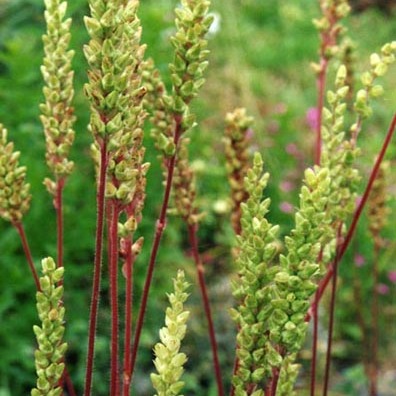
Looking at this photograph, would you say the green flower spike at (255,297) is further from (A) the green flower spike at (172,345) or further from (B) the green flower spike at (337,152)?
(B) the green flower spike at (337,152)

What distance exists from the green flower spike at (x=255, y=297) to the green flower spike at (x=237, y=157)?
35 cm

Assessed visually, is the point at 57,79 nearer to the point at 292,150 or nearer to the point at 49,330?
the point at 49,330

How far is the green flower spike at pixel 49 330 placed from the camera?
1.18 m

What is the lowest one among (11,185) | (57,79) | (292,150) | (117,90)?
(117,90)

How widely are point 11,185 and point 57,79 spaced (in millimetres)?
186

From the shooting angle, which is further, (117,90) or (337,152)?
(337,152)

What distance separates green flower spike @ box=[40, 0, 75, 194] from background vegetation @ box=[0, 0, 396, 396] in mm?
1428

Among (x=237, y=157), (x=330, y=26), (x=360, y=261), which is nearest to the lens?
(x=237, y=157)

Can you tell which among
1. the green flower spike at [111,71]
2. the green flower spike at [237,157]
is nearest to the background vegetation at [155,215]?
the green flower spike at [237,157]

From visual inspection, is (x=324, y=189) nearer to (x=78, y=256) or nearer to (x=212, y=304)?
(x=78, y=256)

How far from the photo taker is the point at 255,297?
1.22 meters

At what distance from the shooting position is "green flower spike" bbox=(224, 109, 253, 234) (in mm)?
1635

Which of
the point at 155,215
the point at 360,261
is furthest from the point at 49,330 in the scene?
the point at 360,261

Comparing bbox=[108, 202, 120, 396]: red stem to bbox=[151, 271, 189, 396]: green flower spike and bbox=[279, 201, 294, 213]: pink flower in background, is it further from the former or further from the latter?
bbox=[279, 201, 294, 213]: pink flower in background
